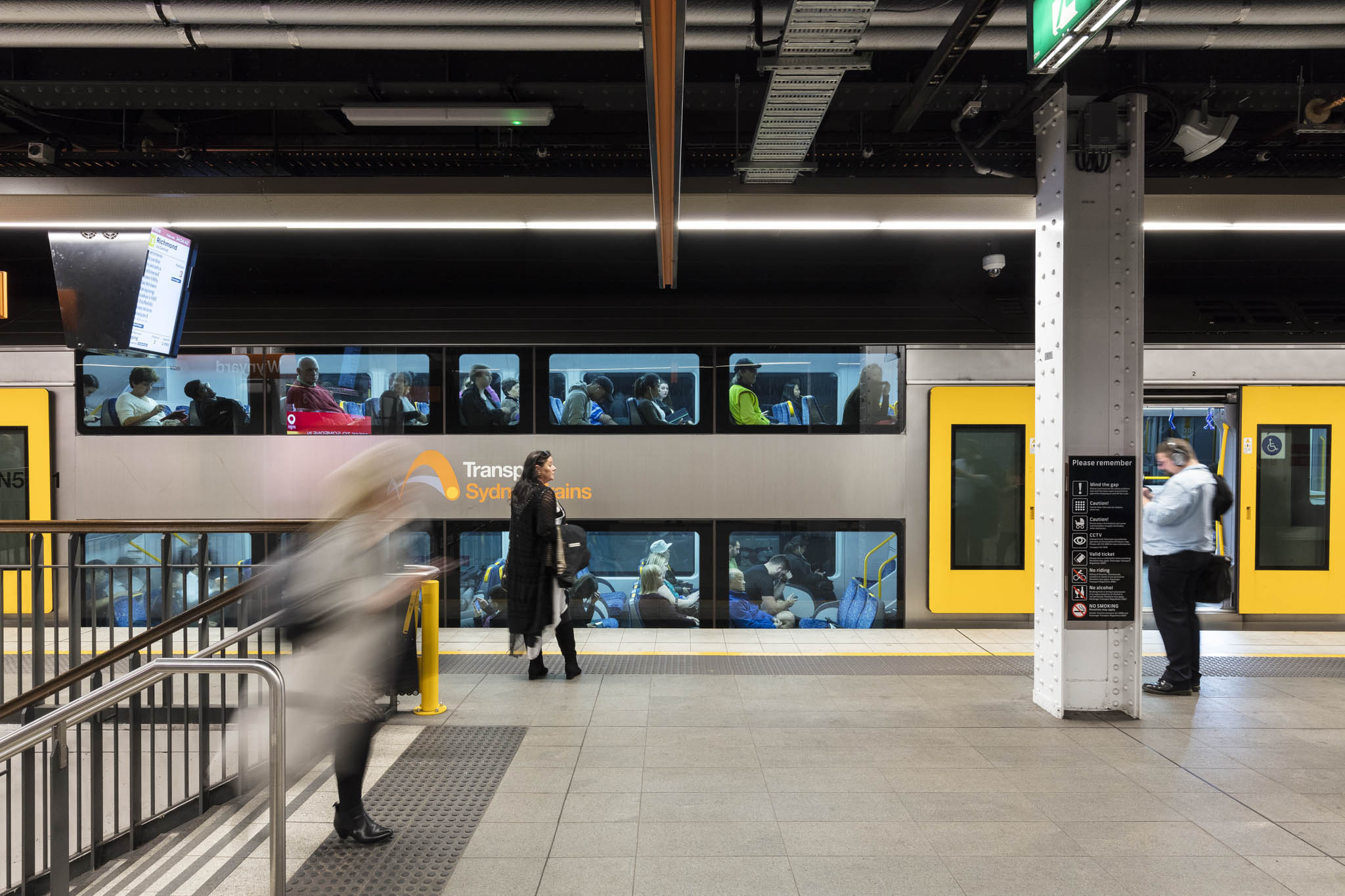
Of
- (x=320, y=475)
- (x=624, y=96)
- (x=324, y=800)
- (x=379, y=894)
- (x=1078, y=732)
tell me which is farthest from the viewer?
(x=320, y=475)

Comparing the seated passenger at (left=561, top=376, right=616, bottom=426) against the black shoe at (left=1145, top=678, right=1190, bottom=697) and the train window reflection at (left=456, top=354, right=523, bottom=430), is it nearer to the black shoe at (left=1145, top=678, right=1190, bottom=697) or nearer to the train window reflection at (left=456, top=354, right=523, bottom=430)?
the train window reflection at (left=456, top=354, right=523, bottom=430)

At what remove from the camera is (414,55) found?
4594 mm

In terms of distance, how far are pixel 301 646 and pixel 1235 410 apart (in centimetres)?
699

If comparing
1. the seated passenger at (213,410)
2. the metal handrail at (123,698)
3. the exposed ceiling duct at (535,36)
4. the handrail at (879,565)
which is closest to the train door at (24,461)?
the seated passenger at (213,410)

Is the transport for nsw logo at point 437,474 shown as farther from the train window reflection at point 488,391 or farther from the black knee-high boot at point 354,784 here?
the black knee-high boot at point 354,784

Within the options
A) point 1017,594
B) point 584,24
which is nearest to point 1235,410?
point 1017,594

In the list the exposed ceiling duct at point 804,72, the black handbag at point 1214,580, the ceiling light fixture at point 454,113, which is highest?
the ceiling light fixture at point 454,113

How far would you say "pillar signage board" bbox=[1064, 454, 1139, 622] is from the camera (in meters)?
3.96

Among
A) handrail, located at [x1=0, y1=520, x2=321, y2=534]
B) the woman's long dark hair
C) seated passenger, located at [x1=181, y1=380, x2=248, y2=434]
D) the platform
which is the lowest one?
the platform

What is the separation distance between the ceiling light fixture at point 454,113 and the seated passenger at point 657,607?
348cm

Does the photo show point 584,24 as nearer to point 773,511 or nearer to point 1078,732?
point 773,511

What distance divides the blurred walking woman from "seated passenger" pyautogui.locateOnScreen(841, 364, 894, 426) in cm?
255

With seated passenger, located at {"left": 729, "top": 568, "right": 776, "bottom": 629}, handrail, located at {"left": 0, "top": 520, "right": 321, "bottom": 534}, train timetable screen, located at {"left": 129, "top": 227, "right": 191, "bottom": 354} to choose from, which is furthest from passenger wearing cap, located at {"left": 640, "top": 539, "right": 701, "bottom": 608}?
train timetable screen, located at {"left": 129, "top": 227, "right": 191, "bottom": 354}

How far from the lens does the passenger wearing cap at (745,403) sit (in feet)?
18.8
